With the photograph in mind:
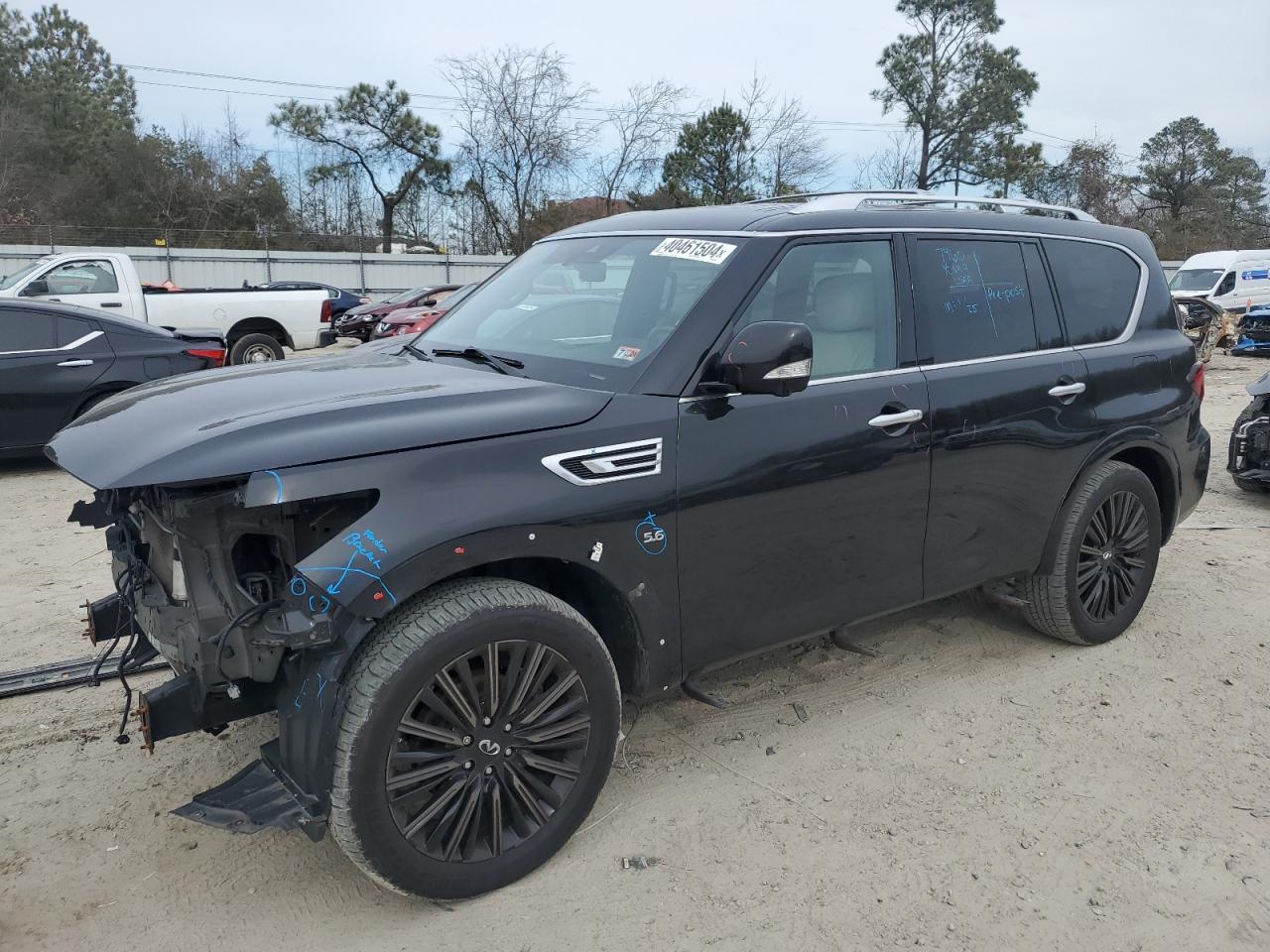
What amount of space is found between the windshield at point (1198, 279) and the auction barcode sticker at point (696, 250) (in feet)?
84.9

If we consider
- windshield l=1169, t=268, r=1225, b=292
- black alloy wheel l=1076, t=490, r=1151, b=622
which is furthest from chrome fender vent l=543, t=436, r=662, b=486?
windshield l=1169, t=268, r=1225, b=292

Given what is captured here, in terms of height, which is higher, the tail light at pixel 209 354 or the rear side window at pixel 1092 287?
the rear side window at pixel 1092 287

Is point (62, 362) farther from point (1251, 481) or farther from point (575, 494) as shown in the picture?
point (1251, 481)

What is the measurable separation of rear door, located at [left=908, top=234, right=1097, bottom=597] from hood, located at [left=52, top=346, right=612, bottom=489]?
151 centimetres

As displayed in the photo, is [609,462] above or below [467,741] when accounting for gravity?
above

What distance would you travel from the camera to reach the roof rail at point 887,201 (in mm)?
3743

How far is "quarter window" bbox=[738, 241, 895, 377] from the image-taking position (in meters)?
A: 3.39

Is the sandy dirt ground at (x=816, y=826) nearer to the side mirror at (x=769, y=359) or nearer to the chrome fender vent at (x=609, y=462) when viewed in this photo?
the chrome fender vent at (x=609, y=462)

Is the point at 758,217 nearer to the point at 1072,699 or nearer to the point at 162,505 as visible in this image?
the point at 162,505

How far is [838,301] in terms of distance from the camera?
3.55m

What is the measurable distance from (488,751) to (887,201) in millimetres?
2672

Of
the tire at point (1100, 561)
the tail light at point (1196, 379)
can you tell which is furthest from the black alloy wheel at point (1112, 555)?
the tail light at point (1196, 379)

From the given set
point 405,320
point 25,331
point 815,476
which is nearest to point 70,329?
point 25,331

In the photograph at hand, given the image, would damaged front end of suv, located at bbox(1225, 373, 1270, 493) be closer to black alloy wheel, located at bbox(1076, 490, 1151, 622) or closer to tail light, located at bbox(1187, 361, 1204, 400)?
tail light, located at bbox(1187, 361, 1204, 400)
